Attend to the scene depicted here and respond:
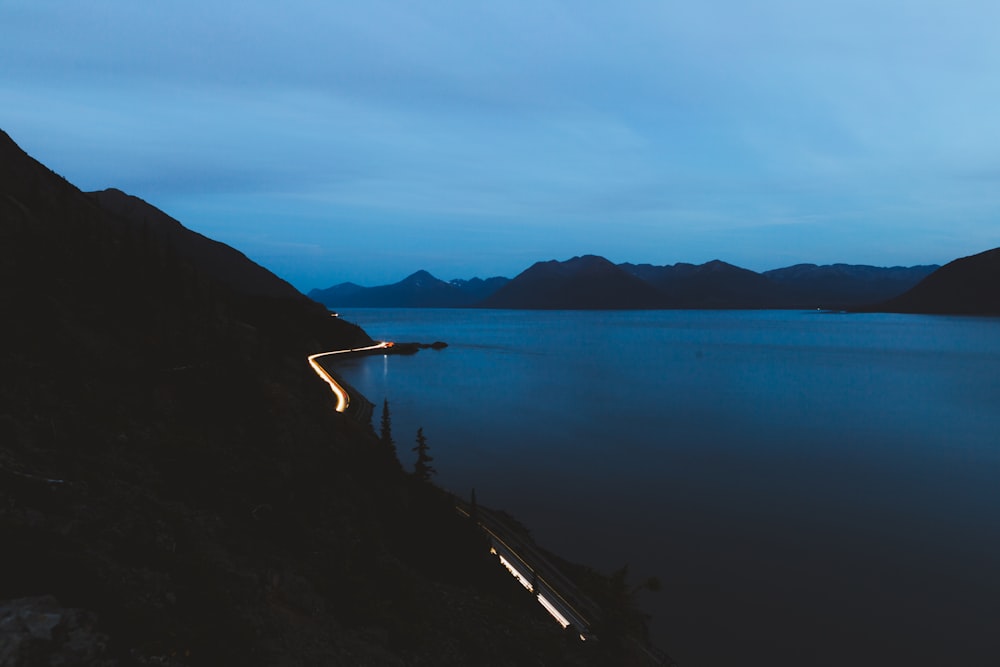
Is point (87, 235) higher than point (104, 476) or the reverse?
higher

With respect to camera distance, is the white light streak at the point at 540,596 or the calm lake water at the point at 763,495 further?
the calm lake water at the point at 763,495

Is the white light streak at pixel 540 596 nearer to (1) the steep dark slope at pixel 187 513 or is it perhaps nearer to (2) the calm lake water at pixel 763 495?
(1) the steep dark slope at pixel 187 513

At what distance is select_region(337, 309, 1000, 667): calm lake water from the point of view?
24281 millimetres

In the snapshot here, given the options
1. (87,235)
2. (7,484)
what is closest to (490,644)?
(7,484)

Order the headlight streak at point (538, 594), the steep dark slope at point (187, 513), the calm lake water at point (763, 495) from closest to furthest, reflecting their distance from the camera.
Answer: the steep dark slope at point (187, 513) → the headlight streak at point (538, 594) → the calm lake water at point (763, 495)

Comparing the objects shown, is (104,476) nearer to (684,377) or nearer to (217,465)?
(217,465)

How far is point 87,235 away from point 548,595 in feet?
116

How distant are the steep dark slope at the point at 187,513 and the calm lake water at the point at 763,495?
35.5 ft

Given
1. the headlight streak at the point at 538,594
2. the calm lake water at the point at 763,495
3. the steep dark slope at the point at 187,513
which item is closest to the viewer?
the steep dark slope at the point at 187,513

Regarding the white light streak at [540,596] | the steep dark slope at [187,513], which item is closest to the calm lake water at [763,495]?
the white light streak at [540,596]

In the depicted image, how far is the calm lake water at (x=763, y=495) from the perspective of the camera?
24281 millimetres

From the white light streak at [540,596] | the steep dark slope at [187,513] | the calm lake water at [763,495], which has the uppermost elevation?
the steep dark slope at [187,513]

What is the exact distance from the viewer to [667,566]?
29234mm

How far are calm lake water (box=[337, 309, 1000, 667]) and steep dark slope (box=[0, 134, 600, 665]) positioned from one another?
10.8m
